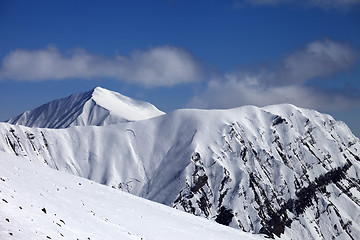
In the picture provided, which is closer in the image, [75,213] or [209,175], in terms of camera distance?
[75,213]

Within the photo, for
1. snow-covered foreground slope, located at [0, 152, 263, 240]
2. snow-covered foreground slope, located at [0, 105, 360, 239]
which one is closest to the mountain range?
snow-covered foreground slope, located at [0, 105, 360, 239]

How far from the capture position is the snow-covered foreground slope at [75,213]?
2272cm

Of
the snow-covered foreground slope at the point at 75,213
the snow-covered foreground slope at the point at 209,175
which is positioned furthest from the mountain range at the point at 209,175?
the snow-covered foreground slope at the point at 75,213

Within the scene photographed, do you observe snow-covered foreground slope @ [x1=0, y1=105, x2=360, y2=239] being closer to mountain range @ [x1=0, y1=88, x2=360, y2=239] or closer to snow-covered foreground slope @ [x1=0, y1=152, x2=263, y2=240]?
mountain range @ [x1=0, y1=88, x2=360, y2=239]

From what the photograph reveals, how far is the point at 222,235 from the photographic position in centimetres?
4403

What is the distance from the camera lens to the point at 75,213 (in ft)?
99.8

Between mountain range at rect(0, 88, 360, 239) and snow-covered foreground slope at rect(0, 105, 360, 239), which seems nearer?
mountain range at rect(0, 88, 360, 239)

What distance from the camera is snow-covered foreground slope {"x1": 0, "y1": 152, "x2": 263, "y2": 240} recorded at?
2272 cm

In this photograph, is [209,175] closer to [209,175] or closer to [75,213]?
[209,175]

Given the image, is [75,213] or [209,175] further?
[209,175]

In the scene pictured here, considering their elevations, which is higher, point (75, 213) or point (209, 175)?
point (209, 175)

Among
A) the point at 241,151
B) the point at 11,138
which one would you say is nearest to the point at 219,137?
the point at 241,151

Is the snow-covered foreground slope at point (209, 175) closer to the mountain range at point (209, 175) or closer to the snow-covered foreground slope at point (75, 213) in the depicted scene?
the mountain range at point (209, 175)

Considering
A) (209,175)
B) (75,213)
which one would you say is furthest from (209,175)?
(75,213)
